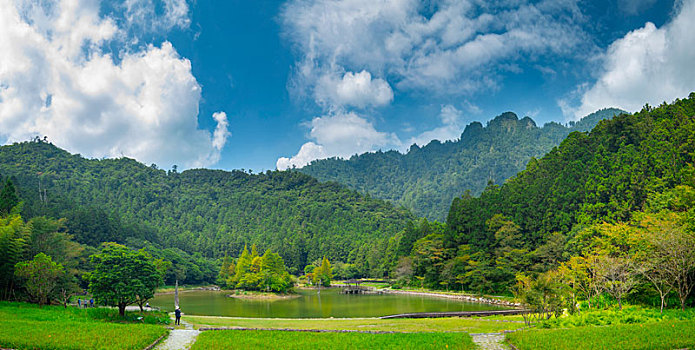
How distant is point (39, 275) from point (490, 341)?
83.7 ft

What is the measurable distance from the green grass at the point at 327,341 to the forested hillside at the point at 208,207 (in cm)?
7241

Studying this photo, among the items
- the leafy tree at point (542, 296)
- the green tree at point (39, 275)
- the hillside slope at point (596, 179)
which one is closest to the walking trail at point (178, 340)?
the green tree at point (39, 275)

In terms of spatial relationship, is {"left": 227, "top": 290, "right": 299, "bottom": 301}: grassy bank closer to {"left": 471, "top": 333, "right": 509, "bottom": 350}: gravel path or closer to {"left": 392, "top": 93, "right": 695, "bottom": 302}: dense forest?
{"left": 392, "top": 93, "right": 695, "bottom": 302}: dense forest

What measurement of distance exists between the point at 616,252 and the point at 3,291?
1608 inches

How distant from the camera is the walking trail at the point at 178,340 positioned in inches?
603

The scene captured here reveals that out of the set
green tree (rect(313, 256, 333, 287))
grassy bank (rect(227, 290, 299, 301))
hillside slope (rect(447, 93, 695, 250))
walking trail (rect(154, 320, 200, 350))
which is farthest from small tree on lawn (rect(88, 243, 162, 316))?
green tree (rect(313, 256, 333, 287))

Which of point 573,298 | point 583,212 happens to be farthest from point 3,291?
point 583,212

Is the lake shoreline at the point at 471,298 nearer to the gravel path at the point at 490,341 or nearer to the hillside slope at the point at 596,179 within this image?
the hillside slope at the point at 596,179

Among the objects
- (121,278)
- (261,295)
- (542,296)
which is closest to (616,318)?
(542,296)

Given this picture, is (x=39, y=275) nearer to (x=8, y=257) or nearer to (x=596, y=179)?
(x=8, y=257)

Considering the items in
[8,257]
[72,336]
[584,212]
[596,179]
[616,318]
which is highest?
[596,179]

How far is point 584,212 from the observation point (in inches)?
1683

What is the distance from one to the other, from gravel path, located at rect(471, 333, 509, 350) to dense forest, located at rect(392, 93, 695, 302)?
11501 millimetres

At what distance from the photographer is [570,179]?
47469 millimetres
